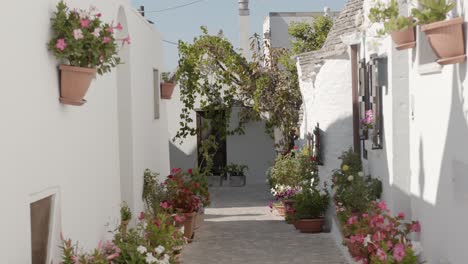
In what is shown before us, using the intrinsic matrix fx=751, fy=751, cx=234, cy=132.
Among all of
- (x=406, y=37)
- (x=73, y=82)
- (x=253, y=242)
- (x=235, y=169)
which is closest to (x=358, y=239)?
(x=406, y=37)

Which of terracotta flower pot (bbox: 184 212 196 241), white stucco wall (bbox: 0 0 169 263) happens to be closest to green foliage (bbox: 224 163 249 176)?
terracotta flower pot (bbox: 184 212 196 241)

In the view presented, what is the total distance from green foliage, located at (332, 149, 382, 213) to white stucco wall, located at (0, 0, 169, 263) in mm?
3422

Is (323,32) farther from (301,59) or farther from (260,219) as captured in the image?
(260,219)

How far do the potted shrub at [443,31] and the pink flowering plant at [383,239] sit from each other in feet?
7.91

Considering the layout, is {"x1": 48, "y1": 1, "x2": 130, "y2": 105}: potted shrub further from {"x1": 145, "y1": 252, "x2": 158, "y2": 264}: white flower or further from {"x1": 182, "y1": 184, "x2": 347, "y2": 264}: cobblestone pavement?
{"x1": 182, "y1": 184, "x2": 347, "y2": 264}: cobblestone pavement

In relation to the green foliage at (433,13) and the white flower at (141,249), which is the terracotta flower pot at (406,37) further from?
the white flower at (141,249)

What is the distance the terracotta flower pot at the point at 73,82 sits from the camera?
6.22m

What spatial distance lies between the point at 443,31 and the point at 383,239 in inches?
116

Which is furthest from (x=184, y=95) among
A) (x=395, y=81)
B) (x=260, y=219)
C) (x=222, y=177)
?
(x=395, y=81)

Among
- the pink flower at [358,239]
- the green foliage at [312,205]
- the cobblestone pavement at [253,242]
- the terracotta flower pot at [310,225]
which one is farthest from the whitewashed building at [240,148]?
the pink flower at [358,239]

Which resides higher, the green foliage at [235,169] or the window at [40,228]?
the window at [40,228]

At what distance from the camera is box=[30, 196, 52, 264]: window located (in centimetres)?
572

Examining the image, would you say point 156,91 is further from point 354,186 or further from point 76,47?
point 76,47

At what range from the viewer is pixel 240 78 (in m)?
20.9
